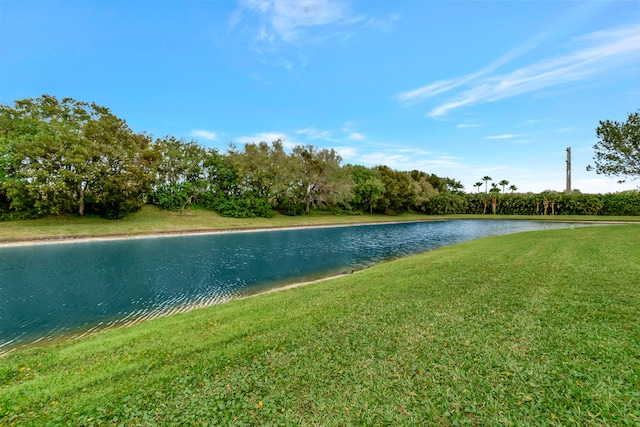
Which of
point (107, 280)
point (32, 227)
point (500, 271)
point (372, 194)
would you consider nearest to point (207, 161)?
point (32, 227)

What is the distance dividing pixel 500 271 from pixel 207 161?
147ft

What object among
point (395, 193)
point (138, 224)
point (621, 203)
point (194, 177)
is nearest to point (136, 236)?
point (138, 224)

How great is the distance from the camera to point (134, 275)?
12625 mm

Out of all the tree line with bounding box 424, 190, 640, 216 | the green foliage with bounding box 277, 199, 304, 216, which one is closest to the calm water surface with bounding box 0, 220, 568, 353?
the green foliage with bounding box 277, 199, 304, 216

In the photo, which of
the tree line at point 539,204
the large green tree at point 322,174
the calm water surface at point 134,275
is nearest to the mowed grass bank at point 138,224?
the calm water surface at point 134,275

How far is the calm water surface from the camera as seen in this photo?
804 centimetres

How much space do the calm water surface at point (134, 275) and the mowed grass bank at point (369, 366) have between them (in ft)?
9.36

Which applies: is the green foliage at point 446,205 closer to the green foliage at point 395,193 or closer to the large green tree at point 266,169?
the green foliage at point 395,193

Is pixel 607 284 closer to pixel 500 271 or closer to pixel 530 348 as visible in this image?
pixel 500 271

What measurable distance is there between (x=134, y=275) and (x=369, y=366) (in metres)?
12.9

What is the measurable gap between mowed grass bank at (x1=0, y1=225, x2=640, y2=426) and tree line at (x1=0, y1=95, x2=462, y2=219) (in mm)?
30834

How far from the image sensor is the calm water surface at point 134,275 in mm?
8039

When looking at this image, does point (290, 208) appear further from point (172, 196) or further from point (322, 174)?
point (172, 196)

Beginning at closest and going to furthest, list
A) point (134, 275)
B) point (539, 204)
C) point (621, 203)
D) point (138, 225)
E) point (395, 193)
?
point (134, 275)
point (138, 225)
point (621, 203)
point (395, 193)
point (539, 204)
